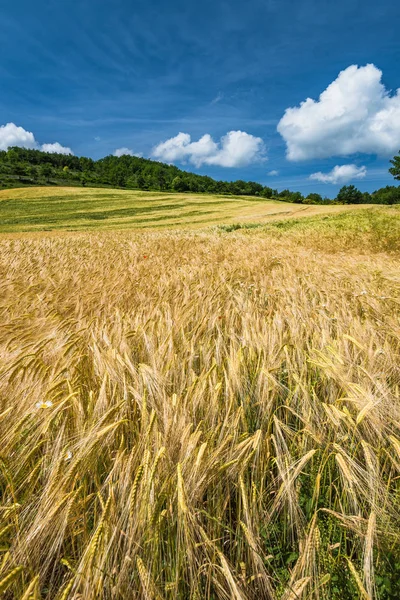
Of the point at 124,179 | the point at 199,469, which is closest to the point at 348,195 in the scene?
the point at 124,179

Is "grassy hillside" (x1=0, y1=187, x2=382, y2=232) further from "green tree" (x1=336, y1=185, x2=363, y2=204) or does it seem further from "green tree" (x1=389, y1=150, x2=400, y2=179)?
"green tree" (x1=336, y1=185, x2=363, y2=204)

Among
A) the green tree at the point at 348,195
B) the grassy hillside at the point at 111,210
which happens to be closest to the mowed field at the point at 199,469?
the grassy hillside at the point at 111,210

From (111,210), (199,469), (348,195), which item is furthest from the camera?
(348,195)

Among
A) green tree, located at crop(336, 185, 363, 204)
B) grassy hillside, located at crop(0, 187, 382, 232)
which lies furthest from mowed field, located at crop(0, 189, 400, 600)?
green tree, located at crop(336, 185, 363, 204)

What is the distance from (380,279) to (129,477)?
3274 mm

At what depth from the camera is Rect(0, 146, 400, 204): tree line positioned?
3073 inches

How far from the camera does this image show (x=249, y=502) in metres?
0.81

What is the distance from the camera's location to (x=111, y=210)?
122 ft

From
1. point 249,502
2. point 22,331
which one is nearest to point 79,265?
point 22,331

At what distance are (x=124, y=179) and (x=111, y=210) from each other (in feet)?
202

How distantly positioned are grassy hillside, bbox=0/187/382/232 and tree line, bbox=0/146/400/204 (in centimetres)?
2550

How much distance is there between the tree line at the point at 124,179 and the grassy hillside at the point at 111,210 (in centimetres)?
2550

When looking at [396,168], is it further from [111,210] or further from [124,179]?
[124,179]

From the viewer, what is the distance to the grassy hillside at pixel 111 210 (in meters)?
26.8
